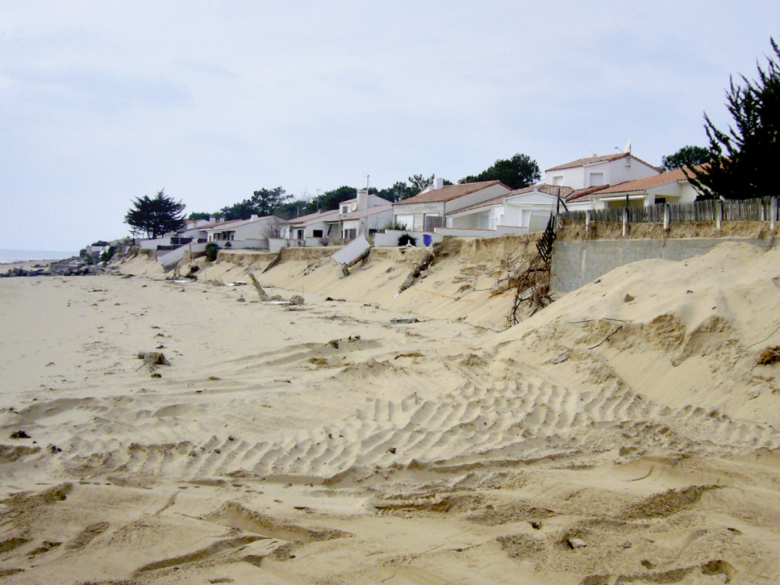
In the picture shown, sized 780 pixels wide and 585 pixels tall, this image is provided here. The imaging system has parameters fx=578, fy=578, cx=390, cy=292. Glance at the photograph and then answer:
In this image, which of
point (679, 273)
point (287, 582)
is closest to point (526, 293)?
point (679, 273)

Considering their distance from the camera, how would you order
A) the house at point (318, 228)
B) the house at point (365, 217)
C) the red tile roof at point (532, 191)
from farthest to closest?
the house at point (318, 228) → the house at point (365, 217) → the red tile roof at point (532, 191)

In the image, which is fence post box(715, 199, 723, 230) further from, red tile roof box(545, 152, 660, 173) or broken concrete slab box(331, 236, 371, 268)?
red tile roof box(545, 152, 660, 173)

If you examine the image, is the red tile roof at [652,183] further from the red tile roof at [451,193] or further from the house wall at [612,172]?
the red tile roof at [451,193]

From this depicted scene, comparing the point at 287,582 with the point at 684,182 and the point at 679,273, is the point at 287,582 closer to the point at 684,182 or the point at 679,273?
the point at 679,273

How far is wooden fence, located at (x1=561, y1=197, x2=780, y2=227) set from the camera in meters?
9.33

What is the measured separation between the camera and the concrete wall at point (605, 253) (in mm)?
10133

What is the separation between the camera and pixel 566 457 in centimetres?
538

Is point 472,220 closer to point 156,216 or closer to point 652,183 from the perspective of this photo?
point 652,183

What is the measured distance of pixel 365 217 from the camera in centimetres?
4153

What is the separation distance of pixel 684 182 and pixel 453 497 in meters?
26.6

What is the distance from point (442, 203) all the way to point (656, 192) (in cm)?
1272

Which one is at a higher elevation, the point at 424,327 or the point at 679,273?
the point at 679,273

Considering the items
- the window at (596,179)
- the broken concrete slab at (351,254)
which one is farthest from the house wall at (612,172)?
the broken concrete slab at (351,254)

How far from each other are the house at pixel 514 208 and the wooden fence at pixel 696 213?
Result: 1602 centimetres
